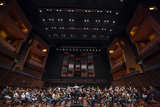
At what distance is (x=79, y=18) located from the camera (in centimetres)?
1673

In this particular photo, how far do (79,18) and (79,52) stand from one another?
11.8 m

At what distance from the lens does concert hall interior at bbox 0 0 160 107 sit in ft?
27.8

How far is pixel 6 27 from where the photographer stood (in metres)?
13.3

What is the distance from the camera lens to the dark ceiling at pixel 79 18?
1410 cm

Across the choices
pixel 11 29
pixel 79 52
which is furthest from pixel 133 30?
pixel 11 29

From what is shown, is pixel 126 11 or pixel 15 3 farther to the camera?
pixel 126 11

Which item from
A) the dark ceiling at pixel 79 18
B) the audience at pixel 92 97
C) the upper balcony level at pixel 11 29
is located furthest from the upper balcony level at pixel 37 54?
the audience at pixel 92 97

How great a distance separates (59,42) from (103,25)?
1263 centimetres

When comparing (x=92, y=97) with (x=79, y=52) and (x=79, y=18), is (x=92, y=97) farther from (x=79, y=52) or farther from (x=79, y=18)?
(x=79, y=52)

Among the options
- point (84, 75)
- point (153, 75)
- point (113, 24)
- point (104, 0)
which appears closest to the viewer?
point (153, 75)

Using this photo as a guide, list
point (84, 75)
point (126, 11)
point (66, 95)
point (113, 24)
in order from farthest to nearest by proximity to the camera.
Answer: point (84, 75), point (113, 24), point (126, 11), point (66, 95)

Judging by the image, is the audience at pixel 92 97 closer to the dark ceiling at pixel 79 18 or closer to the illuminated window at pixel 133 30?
the illuminated window at pixel 133 30

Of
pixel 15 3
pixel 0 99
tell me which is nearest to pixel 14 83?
pixel 0 99

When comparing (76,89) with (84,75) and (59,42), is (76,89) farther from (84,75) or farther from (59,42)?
(59,42)
